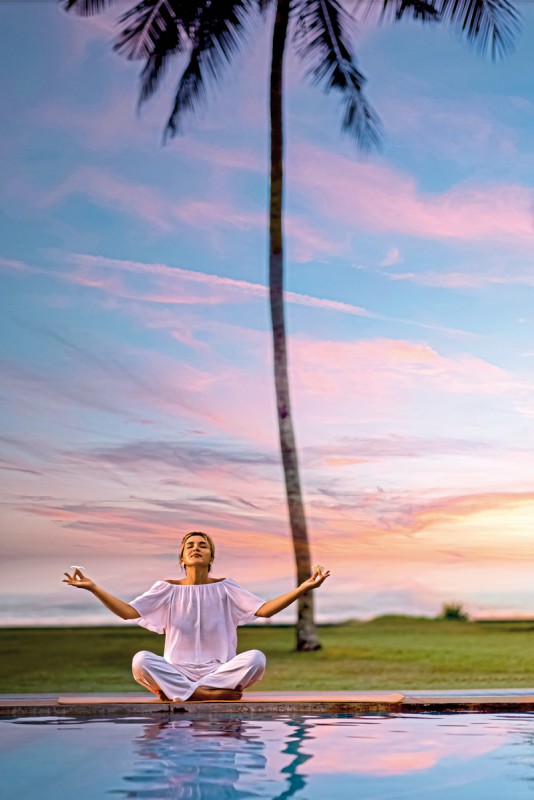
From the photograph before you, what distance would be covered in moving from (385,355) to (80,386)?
4559mm

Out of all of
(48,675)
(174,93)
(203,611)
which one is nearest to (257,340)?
(174,93)

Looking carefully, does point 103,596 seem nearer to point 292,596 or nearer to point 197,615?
point 197,615

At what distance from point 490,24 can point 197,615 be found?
11456mm

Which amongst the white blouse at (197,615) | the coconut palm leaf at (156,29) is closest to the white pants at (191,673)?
the white blouse at (197,615)

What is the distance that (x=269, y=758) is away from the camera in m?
5.50

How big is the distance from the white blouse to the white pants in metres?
0.11

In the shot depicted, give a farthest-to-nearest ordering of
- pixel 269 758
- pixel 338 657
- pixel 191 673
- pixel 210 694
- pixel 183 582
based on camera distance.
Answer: pixel 338 657, pixel 183 582, pixel 191 673, pixel 210 694, pixel 269 758

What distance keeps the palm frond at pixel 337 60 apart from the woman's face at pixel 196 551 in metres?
10.7

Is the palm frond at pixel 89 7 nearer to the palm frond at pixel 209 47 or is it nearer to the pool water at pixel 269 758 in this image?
the palm frond at pixel 209 47

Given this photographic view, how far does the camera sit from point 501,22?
16375 mm

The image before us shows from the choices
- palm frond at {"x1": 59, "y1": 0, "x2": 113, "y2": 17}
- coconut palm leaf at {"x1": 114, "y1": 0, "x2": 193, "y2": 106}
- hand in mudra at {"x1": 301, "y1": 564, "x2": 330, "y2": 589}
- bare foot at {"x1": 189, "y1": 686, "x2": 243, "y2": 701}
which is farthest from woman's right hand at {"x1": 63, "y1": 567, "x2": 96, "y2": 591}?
palm frond at {"x1": 59, "y1": 0, "x2": 113, "y2": 17}

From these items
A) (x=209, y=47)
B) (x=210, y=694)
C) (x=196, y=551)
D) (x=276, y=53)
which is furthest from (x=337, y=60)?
(x=210, y=694)

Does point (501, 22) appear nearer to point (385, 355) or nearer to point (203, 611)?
point (385, 355)

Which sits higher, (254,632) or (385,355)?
(385,355)
